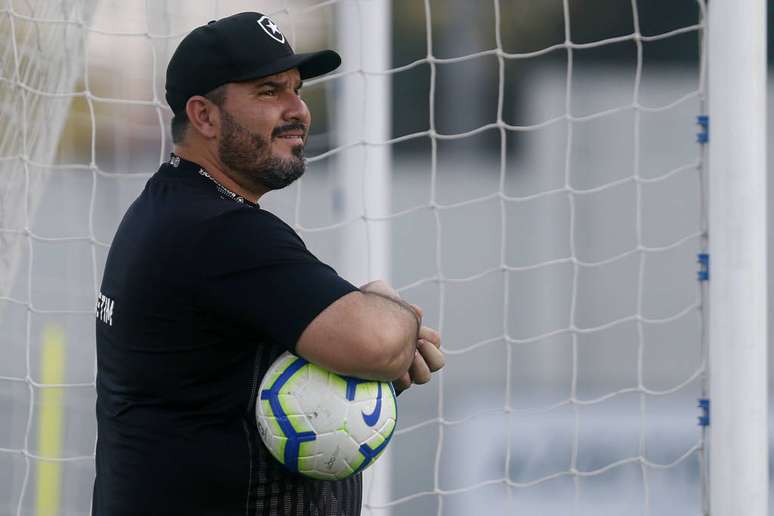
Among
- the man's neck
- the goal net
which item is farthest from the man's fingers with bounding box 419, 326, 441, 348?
the goal net

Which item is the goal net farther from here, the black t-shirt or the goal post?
the black t-shirt

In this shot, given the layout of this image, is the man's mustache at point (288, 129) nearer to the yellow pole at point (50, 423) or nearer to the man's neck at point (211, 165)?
the man's neck at point (211, 165)

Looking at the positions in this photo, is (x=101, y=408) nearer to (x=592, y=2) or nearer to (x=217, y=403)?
(x=217, y=403)

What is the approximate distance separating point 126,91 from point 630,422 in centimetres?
289

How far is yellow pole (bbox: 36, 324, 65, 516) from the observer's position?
511 cm

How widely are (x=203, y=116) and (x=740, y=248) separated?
5.15ft

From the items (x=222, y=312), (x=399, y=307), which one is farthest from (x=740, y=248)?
(x=222, y=312)

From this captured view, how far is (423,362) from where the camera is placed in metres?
2.26

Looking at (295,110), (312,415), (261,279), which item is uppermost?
(295,110)

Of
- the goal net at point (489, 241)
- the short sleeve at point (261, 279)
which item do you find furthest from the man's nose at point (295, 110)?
the goal net at point (489, 241)

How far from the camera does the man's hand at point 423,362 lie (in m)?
2.25

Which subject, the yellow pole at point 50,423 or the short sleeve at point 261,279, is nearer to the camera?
the short sleeve at point 261,279

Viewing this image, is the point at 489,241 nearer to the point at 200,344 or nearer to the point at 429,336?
the point at 429,336

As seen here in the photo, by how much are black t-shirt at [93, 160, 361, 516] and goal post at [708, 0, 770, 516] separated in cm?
137
